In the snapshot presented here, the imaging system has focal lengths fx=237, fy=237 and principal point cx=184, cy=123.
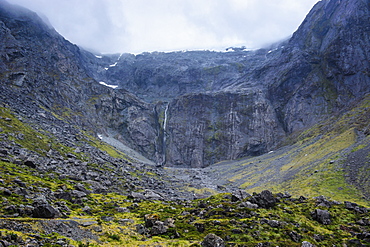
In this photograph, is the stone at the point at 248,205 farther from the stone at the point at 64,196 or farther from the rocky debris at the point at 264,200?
the stone at the point at 64,196

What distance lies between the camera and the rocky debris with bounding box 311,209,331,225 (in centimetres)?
3306

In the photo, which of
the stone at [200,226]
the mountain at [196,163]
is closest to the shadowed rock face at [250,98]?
the mountain at [196,163]

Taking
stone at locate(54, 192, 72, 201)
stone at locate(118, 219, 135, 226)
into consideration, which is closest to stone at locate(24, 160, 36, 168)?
stone at locate(54, 192, 72, 201)

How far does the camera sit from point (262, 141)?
592 feet

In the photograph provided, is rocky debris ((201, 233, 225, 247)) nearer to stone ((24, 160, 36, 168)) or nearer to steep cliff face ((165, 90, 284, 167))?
stone ((24, 160, 36, 168))

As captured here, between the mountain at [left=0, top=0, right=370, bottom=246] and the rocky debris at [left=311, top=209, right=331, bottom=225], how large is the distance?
14 centimetres

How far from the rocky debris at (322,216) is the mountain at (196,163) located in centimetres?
14

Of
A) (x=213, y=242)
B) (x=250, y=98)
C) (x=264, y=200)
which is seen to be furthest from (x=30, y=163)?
(x=250, y=98)

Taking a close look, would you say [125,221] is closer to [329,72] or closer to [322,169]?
[322,169]

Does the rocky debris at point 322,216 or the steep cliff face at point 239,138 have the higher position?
the steep cliff face at point 239,138

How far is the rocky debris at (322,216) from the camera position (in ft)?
108

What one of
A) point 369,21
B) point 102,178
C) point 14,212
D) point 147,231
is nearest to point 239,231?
point 147,231

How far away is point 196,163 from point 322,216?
520 ft

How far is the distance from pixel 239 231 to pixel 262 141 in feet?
530
